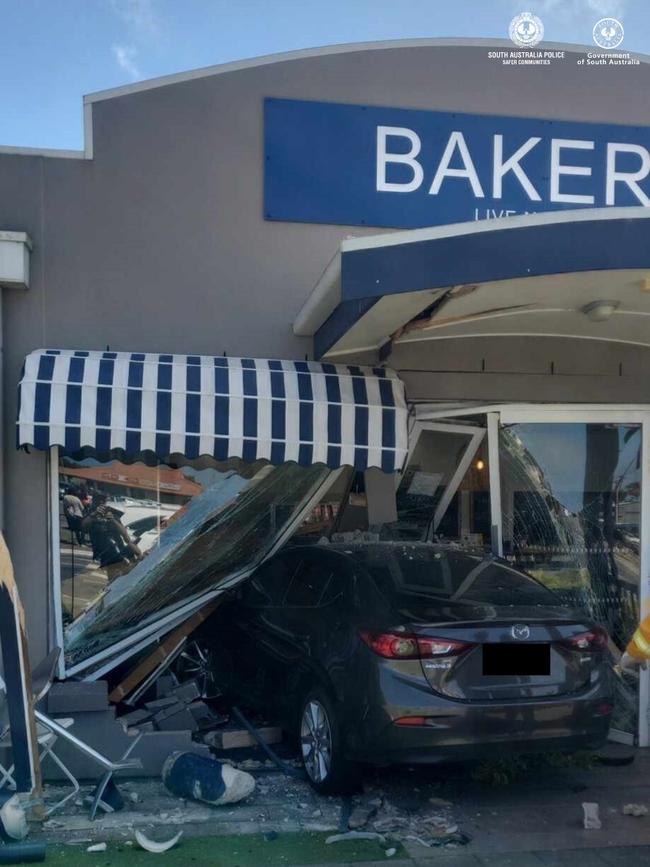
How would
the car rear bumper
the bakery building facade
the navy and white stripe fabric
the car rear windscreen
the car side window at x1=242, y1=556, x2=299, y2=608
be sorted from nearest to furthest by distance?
1. the car rear bumper
2. the car rear windscreen
3. the navy and white stripe fabric
4. the bakery building facade
5. the car side window at x1=242, y1=556, x2=299, y2=608

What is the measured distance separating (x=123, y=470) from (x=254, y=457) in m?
1.25

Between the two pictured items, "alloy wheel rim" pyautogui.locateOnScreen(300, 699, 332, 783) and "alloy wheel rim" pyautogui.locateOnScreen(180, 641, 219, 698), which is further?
"alloy wheel rim" pyautogui.locateOnScreen(180, 641, 219, 698)

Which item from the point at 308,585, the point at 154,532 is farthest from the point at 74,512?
the point at 308,585

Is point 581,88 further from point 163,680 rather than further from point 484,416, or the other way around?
point 163,680

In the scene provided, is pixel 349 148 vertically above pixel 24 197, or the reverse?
pixel 349 148

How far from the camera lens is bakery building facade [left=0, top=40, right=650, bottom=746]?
6.29 meters

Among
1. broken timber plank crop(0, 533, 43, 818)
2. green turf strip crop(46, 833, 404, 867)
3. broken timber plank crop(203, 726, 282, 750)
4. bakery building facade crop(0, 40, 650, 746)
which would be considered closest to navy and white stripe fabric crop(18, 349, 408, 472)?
bakery building facade crop(0, 40, 650, 746)

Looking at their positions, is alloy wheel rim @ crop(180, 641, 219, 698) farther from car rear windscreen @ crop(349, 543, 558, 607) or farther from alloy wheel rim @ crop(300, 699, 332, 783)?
car rear windscreen @ crop(349, 543, 558, 607)

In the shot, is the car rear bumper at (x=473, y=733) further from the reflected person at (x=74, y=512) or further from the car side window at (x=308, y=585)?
the reflected person at (x=74, y=512)

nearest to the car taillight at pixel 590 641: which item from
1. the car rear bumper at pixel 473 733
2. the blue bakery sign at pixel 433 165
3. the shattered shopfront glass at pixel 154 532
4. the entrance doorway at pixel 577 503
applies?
the car rear bumper at pixel 473 733

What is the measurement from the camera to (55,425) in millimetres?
5945

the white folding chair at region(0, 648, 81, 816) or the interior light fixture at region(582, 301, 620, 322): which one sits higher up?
the interior light fixture at region(582, 301, 620, 322)

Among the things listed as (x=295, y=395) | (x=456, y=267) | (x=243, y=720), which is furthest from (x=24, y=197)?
(x=243, y=720)

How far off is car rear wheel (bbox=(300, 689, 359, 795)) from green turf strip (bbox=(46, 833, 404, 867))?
0.41 metres
